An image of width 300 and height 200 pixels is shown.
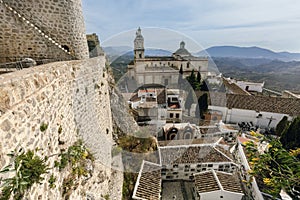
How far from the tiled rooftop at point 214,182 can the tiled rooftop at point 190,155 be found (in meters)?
0.83

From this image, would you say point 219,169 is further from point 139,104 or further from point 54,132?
point 54,132

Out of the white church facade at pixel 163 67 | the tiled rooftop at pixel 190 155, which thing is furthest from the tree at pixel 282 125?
the white church facade at pixel 163 67

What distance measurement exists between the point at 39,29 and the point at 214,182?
9326 millimetres

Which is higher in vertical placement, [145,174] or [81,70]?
[81,70]

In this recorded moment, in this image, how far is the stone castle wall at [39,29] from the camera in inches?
195

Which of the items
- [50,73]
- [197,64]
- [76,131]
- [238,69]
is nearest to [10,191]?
[50,73]

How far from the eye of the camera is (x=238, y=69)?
57906 mm

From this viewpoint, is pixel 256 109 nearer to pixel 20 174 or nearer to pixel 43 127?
pixel 43 127

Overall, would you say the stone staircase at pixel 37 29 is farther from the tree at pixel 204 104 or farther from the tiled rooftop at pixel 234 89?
the tiled rooftop at pixel 234 89

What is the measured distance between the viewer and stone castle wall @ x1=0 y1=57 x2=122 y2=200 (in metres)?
1.97

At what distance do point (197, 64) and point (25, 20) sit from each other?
27.2 metres

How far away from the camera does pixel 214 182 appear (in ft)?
27.6

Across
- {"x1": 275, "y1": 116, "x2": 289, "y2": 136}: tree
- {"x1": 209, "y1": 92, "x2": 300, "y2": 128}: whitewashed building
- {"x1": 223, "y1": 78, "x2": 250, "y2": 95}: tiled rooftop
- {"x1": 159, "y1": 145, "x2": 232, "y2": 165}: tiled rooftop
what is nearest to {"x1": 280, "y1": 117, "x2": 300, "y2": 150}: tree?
{"x1": 159, "y1": 145, "x2": 232, "y2": 165}: tiled rooftop

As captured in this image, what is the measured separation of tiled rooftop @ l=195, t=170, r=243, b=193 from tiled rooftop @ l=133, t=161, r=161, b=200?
201 centimetres
